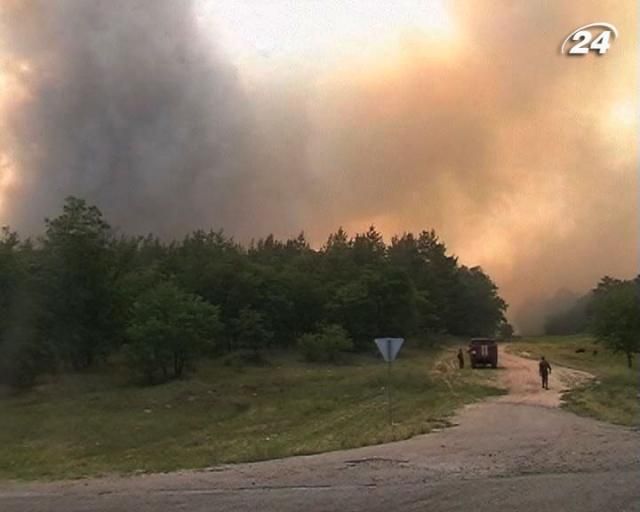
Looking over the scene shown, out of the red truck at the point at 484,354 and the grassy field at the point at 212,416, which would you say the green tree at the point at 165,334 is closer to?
the grassy field at the point at 212,416

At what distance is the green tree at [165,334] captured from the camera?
55.0 meters

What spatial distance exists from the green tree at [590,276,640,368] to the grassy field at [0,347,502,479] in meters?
15.1

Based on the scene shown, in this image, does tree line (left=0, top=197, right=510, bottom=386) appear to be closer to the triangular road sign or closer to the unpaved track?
the triangular road sign

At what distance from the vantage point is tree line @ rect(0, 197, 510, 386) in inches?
2223

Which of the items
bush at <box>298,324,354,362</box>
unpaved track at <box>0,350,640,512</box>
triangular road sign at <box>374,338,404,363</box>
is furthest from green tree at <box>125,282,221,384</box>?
unpaved track at <box>0,350,640,512</box>

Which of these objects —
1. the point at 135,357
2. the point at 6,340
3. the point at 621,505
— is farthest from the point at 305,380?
the point at 621,505

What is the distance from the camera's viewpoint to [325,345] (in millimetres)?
73688

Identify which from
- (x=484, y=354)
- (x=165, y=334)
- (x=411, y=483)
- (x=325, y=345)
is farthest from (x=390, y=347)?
(x=325, y=345)

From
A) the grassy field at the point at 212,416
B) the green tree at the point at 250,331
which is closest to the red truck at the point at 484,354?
the grassy field at the point at 212,416

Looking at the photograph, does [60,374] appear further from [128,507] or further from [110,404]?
[128,507]

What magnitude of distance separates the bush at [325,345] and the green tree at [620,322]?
23263mm

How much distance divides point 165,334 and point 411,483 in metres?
42.4

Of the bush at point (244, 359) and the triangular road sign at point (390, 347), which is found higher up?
the bush at point (244, 359)

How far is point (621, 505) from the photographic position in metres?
11.8
